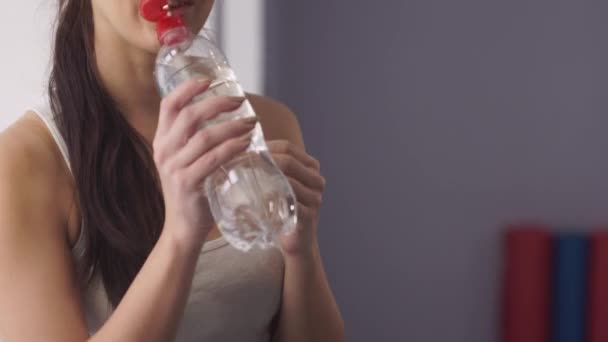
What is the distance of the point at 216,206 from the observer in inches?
32.7

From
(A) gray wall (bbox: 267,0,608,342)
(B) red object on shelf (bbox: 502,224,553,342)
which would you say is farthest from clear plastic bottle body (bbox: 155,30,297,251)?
(B) red object on shelf (bbox: 502,224,553,342)

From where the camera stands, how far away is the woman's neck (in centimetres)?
104

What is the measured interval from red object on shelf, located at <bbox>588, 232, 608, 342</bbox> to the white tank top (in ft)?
3.88

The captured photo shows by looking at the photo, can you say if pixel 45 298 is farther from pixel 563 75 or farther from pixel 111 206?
pixel 563 75

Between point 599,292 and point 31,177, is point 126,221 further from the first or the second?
point 599,292

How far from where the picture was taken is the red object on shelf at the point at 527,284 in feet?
6.95

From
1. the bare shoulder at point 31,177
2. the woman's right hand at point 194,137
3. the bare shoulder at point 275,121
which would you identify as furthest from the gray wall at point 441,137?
the woman's right hand at point 194,137

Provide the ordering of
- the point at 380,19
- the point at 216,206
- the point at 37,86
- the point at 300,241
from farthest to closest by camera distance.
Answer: the point at 380,19
the point at 37,86
the point at 300,241
the point at 216,206

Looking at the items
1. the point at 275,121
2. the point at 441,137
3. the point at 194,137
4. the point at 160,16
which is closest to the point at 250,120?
the point at 194,137

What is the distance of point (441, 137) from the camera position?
214 centimetres

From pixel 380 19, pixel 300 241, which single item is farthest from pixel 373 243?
pixel 300 241

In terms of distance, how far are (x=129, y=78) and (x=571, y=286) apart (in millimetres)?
1359

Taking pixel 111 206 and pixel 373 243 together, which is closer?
pixel 111 206

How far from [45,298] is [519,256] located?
142 cm
